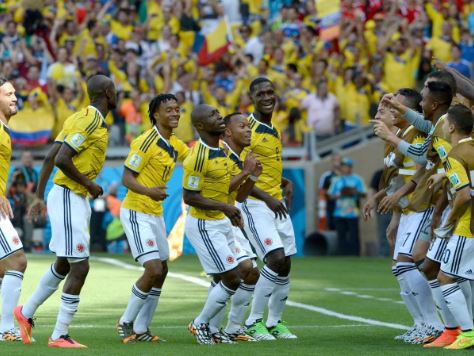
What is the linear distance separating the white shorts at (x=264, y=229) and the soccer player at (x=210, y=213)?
836 mm

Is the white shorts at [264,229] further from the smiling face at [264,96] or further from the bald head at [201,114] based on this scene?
the bald head at [201,114]

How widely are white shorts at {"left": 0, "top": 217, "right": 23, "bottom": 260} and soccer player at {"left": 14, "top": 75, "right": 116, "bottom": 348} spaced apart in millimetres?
347

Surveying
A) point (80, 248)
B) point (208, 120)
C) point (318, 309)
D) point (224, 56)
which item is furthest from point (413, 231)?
point (224, 56)

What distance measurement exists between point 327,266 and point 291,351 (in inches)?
506

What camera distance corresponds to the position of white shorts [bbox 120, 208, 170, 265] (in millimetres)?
11773

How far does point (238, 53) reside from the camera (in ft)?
93.0

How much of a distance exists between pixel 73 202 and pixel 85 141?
1.92 ft

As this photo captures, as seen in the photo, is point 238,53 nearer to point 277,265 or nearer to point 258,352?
point 277,265

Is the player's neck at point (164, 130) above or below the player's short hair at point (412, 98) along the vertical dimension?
below

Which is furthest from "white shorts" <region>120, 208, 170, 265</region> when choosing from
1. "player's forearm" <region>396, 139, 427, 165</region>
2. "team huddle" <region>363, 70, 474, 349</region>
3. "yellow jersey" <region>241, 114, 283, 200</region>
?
"player's forearm" <region>396, 139, 427, 165</region>

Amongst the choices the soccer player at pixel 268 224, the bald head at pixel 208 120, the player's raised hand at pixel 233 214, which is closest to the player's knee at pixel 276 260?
the soccer player at pixel 268 224

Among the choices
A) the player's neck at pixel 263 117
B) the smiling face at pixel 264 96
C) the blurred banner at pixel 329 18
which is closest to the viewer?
the smiling face at pixel 264 96

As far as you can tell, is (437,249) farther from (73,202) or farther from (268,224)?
(73,202)

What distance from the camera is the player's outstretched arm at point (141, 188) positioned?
37.8 feet
